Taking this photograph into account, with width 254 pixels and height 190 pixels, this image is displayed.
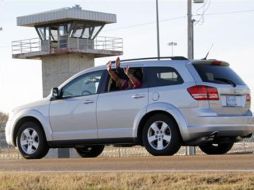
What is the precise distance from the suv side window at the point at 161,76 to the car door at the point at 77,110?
1143 millimetres

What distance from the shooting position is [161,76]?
14.5 m

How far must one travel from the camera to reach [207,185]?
10578 mm

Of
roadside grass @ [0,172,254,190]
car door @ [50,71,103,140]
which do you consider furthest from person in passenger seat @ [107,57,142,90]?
roadside grass @ [0,172,254,190]

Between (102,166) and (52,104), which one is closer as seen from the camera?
(102,166)

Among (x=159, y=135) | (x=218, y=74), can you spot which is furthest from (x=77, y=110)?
(x=218, y=74)

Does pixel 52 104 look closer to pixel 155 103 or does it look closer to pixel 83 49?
pixel 155 103

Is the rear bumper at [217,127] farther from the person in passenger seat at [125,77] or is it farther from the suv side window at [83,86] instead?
the suv side window at [83,86]

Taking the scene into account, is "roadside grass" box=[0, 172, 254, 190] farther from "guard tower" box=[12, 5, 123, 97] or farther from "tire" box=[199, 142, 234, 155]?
"guard tower" box=[12, 5, 123, 97]

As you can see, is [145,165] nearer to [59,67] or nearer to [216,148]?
[216,148]

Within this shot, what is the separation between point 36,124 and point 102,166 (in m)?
3.01

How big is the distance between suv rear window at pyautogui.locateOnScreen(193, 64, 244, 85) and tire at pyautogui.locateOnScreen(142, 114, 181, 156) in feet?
3.35

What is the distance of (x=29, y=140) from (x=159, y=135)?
123 inches

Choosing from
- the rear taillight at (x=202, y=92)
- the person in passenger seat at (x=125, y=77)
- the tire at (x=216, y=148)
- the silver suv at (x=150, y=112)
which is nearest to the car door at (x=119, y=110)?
the silver suv at (x=150, y=112)

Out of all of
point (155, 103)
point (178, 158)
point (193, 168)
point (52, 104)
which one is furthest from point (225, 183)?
point (52, 104)
